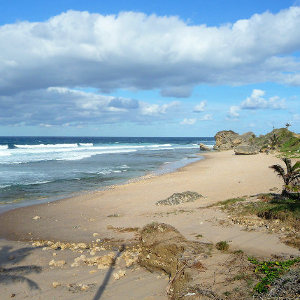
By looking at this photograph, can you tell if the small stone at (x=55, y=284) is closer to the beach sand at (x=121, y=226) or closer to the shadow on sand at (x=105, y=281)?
the beach sand at (x=121, y=226)

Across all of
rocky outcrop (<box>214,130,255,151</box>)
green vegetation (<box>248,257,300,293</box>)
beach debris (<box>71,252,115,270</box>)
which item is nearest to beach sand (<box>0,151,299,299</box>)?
beach debris (<box>71,252,115,270</box>)

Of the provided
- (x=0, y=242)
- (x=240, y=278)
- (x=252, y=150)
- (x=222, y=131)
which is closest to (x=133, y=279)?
(x=240, y=278)

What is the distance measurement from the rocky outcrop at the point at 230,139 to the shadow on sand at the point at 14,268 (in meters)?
60.1

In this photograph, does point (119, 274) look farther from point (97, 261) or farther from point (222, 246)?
point (222, 246)

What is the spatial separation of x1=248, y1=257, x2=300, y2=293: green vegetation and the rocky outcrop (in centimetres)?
6041

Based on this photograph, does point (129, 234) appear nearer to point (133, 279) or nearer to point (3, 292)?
point (133, 279)

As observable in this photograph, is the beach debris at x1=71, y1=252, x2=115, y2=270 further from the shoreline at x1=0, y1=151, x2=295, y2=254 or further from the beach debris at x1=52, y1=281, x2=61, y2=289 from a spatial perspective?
the shoreline at x1=0, y1=151, x2=295, y2=254

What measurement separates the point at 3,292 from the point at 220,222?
7350mm

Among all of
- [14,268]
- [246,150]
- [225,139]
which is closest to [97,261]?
[14,268]

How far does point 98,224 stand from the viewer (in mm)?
12234

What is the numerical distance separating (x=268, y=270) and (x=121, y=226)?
6.38 m

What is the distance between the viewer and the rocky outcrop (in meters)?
66.5

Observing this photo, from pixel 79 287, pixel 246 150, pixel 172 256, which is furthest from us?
pixel 246 150

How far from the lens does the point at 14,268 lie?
801cm
